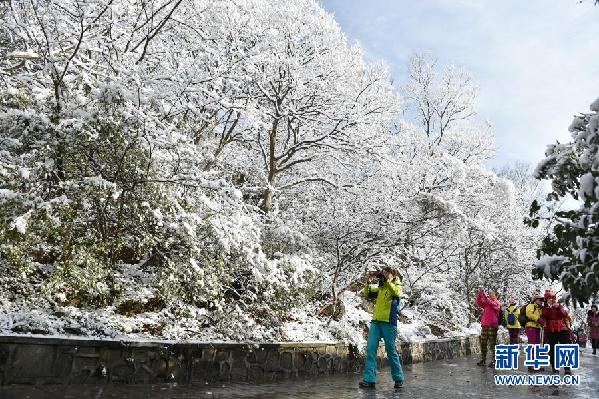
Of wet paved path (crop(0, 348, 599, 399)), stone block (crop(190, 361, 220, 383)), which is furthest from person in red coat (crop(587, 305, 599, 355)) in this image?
stone block (crop(190, 361, 220, 383))

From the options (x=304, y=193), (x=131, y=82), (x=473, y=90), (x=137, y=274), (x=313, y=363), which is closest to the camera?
(x=131, y=82)

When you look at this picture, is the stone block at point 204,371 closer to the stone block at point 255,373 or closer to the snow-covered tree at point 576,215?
the stone block at point 255,373

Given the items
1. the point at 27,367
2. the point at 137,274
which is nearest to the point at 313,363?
the point at 137,274

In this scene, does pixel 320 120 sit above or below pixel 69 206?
above

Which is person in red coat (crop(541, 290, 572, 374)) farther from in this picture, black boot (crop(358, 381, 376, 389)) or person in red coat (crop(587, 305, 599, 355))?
person in red coat (crop(587, 305, 599, 355))

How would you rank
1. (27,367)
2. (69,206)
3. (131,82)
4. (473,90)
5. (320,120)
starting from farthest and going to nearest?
(473,90) → (320,120) → (131,82) → (69,206) → (27,367)

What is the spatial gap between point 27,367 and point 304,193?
878cm

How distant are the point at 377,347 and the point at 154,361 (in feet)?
11.1

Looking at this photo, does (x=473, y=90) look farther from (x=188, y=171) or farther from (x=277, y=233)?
(x=188, y=171)

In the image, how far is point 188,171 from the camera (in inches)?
319

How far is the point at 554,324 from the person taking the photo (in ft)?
35.1

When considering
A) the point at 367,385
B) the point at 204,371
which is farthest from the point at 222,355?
the point at 367,385

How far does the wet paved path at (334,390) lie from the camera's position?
230 inches

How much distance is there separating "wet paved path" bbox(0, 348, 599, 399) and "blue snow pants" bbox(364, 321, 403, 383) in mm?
254
